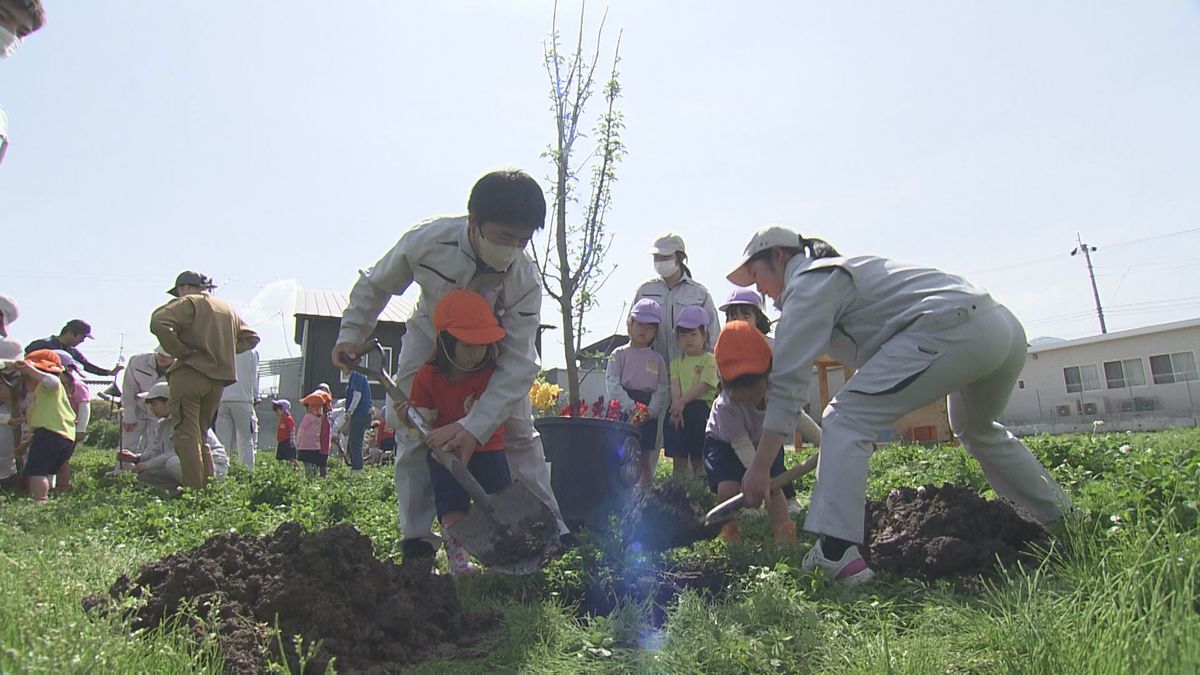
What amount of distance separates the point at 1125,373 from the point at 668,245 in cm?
2878

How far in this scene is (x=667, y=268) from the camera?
604 cm

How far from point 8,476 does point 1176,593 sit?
837 cm

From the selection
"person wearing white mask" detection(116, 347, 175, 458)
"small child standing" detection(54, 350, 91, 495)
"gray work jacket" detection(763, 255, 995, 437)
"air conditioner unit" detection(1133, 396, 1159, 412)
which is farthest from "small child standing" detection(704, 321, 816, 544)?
"air conditioner unit" detection(1133, 396, 1159, 412)

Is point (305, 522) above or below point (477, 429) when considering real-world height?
below

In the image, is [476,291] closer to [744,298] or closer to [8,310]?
[744,298]

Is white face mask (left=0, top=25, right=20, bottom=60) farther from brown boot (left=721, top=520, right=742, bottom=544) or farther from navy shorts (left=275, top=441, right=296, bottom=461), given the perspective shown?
navy shorts (left=275, top=441, right=296, bottom=461)

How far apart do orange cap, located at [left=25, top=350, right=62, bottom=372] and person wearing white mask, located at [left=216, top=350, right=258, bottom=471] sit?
2.21 meters

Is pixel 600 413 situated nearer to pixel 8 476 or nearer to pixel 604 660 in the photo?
pixel 604 660

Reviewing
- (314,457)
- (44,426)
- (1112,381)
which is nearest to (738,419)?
(44,426)

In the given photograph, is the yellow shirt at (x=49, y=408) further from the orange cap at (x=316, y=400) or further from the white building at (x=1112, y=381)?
the white building at (x=1112, y=381)

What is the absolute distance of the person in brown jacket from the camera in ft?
18.6

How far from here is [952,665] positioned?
70.0 inches

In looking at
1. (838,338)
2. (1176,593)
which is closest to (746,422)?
(838,338)

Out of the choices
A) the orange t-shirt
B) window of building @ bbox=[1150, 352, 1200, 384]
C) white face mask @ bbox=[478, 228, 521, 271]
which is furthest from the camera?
window of building @ bbox=[1150, 352, 1200, 384]
